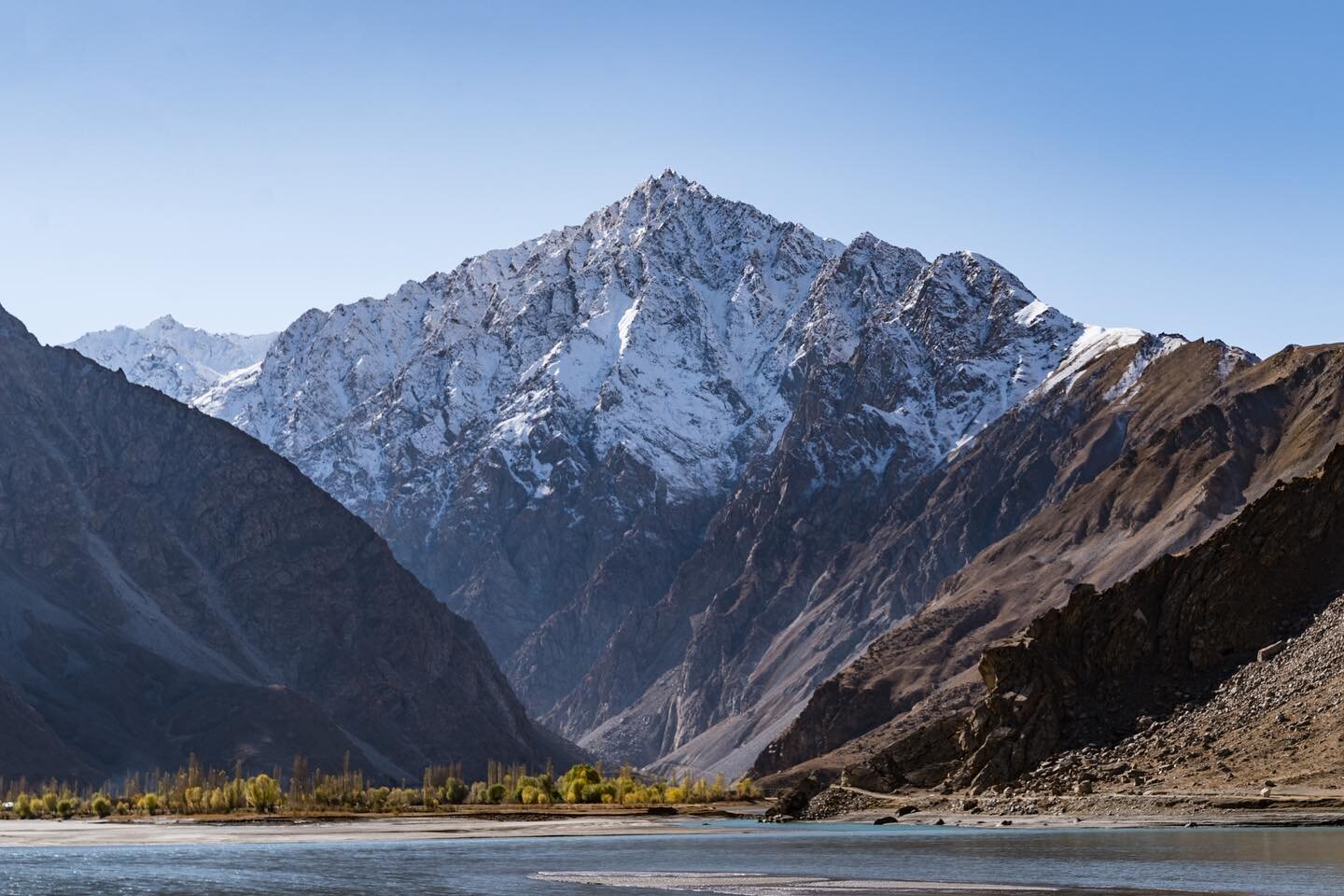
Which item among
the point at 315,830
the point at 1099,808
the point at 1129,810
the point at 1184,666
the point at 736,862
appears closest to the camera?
the point at 736,862

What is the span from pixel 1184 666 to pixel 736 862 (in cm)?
6108

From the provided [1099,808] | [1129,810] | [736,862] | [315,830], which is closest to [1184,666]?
[1099,808]

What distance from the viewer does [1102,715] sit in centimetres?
15825

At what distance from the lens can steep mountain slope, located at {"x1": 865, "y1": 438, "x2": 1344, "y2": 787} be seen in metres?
147

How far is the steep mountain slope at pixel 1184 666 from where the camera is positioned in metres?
147

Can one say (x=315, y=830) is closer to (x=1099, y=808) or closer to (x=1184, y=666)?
(x=1099, y=808)

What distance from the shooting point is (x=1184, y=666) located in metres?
162

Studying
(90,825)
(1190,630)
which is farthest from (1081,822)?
(90,825)

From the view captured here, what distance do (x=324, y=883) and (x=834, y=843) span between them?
142 ft

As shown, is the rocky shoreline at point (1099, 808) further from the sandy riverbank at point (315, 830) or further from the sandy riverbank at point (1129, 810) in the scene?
the sandy riverbank at point (315, 830)

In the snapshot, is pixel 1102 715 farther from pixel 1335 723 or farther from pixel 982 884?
pixel 982 884

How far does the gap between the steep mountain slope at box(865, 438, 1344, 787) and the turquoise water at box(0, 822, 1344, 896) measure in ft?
58.1

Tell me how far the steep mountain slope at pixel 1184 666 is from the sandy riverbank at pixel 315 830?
89.1ft

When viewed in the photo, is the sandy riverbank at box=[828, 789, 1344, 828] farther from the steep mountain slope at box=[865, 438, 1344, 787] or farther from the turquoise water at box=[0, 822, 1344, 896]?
the steep mountain slope at box=[865, 438, 1344, 787]
